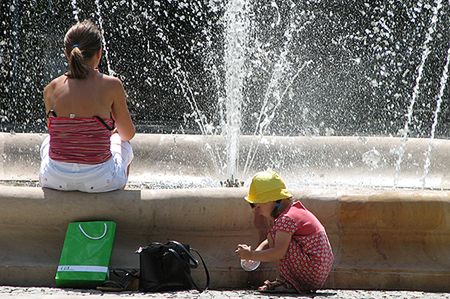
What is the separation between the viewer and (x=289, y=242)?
508cm

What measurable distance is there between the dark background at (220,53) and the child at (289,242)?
407 inches

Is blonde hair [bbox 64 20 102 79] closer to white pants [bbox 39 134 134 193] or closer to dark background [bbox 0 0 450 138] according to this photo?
white pants [bbox 39 134 134 193]

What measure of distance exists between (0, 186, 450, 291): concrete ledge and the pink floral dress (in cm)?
26

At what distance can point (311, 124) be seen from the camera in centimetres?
1405

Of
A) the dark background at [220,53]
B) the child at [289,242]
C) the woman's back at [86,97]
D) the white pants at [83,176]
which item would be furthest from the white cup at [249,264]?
the dark background at [220,53]

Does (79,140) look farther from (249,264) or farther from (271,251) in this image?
(271,251)

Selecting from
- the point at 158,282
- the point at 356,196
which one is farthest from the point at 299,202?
the point at 158,282

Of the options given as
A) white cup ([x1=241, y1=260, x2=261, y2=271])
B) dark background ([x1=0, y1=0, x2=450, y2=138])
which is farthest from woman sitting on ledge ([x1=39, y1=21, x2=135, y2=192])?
dark background ([x1=0, y1=0, x2=450, y2=138])

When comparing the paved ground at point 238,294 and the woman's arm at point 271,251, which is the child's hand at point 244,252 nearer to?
the woman's arm at point 271,251

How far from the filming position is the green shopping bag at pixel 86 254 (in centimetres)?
520

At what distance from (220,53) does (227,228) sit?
1189cm

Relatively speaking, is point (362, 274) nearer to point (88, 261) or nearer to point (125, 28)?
point (88, 261)

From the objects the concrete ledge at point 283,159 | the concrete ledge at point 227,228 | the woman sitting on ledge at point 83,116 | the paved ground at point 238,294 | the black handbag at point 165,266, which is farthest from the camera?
the concrete ledge at point 283,159

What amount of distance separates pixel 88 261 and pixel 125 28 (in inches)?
501
